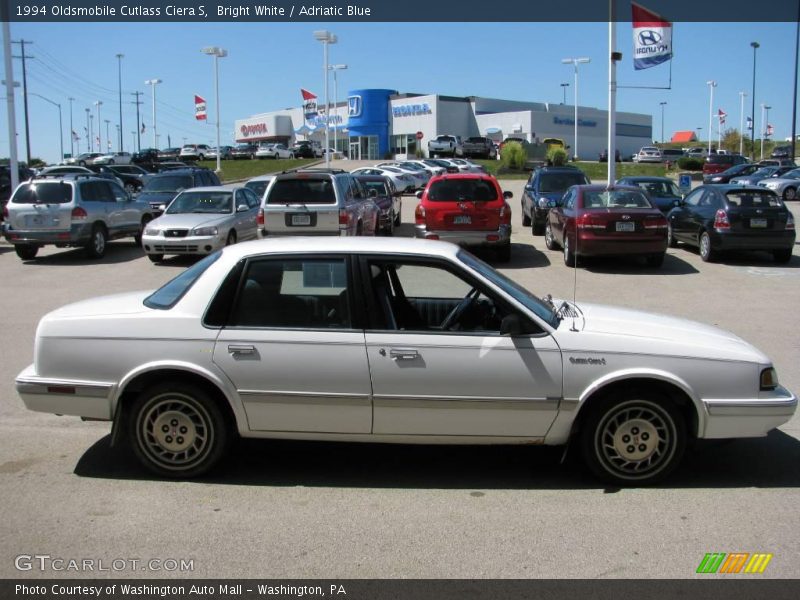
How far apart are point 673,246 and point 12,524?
1677 cm

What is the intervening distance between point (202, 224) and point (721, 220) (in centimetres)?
1034

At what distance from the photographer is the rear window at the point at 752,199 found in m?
15.6

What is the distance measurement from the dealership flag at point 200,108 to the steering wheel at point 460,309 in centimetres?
5403

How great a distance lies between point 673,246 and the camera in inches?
735

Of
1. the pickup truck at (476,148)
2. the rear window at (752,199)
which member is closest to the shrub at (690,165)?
the pickup truck at (476,148)

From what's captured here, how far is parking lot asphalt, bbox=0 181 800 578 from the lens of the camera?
4121 millimetres

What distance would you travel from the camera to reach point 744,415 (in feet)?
16.4

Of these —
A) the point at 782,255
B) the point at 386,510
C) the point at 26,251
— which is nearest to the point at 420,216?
the point at 782,255

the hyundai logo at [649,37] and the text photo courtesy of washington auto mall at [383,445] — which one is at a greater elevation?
the hyundai logo at [649,37]

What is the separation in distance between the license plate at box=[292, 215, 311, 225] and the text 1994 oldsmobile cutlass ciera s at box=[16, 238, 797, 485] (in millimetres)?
9685

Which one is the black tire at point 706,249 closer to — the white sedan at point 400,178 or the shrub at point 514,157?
the white sedan at point 400,178

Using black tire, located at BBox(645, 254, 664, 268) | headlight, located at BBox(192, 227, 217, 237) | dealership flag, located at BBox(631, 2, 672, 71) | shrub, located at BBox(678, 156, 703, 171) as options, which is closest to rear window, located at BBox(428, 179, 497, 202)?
black tire, located at BBox(645, 254, 664, 268)

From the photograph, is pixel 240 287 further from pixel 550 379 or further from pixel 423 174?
pixel 423 174

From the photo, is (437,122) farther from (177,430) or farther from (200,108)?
(177,430)
